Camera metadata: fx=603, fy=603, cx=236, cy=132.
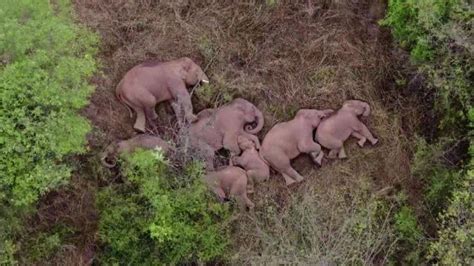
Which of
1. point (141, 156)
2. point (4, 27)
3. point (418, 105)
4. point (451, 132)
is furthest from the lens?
point (418, 105)

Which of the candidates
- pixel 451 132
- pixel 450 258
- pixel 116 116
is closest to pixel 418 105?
pixel 451 132

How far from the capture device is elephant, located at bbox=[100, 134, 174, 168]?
5.67 m

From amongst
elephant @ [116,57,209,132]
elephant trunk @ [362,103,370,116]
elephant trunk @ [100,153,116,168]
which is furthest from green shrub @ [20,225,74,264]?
elephant trunk @ [362,103,370,116]

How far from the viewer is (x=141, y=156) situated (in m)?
5.29

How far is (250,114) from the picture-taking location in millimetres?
5992

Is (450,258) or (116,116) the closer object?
(450,258)

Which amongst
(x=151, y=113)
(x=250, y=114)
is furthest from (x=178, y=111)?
(x=250, y=114)

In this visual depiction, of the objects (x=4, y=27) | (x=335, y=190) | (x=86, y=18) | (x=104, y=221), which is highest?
(x=4, y=27)

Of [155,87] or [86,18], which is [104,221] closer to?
[155,87]

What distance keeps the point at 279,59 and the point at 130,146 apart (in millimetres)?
1784

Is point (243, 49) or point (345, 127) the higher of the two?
point (243, 49)

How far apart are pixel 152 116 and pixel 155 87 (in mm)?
296

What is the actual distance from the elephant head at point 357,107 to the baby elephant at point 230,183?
1255mm

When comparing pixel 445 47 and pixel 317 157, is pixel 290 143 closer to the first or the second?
pixel 317 157
